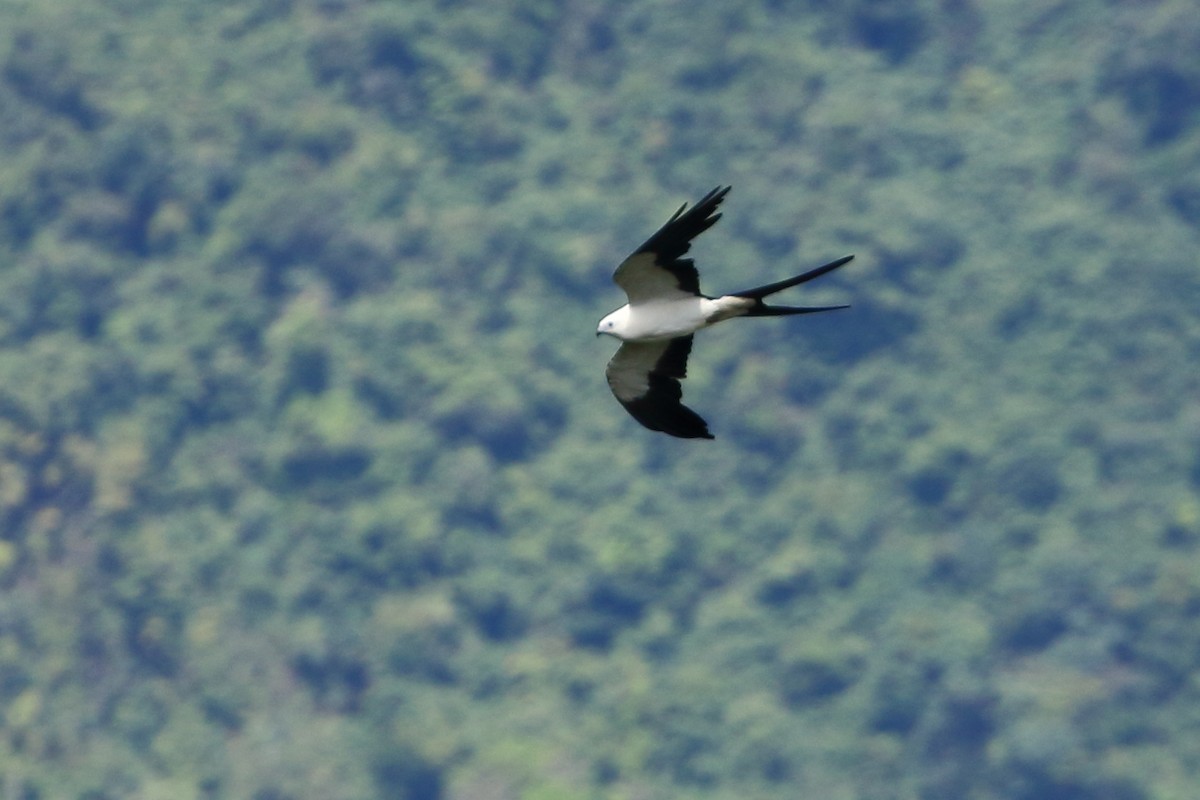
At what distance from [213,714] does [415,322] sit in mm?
7066

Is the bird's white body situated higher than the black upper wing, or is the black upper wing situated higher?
the black upper wing

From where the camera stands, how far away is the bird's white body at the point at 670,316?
8.33 meters

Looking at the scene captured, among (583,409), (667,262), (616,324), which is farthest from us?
(583,409)

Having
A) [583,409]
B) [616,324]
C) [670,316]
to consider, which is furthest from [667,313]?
[583,409]

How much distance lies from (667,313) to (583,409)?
22.8 meters

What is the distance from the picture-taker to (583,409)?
31.3 metres

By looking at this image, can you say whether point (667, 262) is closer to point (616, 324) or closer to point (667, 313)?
point (667, 313)

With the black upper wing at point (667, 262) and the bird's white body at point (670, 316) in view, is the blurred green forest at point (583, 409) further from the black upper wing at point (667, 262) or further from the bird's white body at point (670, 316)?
the black upper wing at point (667, 262)

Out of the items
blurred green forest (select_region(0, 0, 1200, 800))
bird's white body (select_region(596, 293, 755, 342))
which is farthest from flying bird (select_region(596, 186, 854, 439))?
blurred green forest (select_region(0, 0, 1200, 800))

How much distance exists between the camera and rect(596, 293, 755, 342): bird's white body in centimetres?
833

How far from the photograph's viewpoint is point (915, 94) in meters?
35.0

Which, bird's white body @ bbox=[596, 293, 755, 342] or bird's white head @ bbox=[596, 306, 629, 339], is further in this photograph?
bird's white head @ bbox=[596, 306, 629, 339]

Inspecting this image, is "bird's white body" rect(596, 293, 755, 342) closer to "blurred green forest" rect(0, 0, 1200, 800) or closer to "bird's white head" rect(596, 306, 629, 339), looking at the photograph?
"bird's white head" rect(596, 306, 629, 339)

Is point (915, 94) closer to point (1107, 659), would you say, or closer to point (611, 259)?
point (611, 259)
